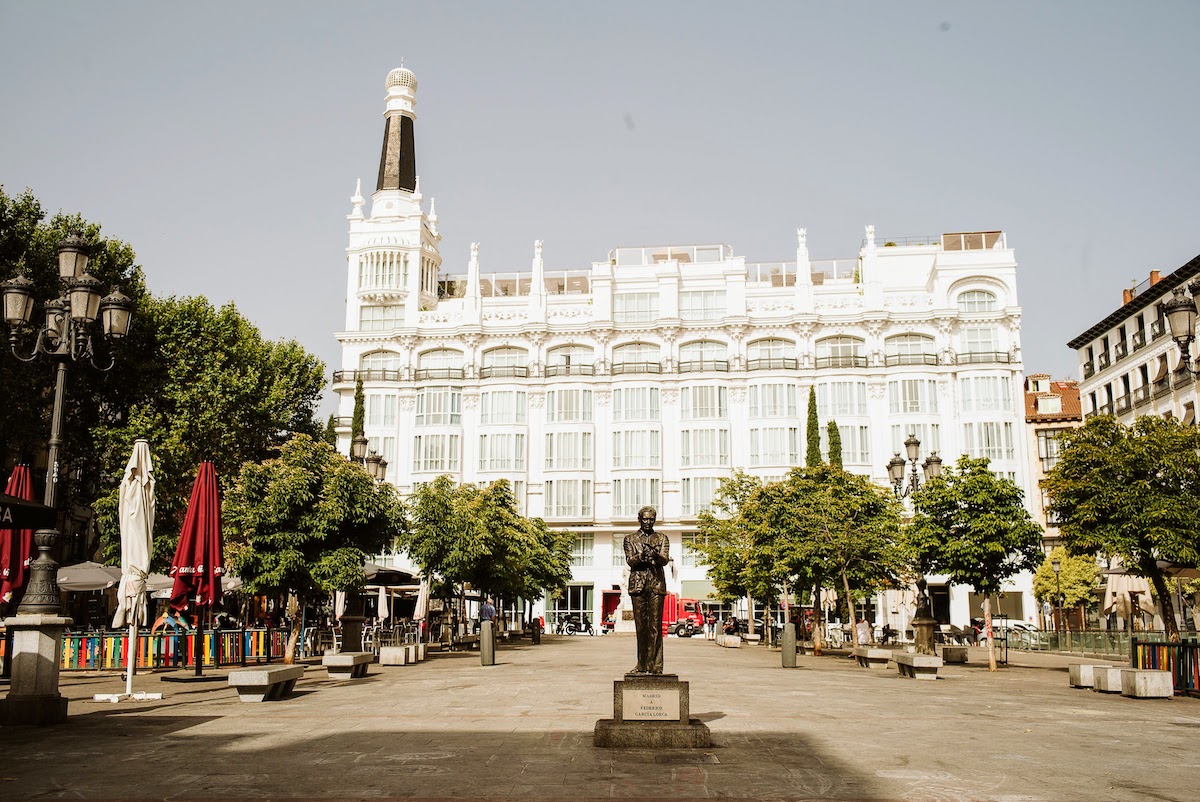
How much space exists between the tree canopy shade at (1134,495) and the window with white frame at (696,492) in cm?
3666

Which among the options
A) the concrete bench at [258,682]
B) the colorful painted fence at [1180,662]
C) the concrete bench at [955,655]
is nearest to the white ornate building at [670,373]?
the concrete bench at [955,655]

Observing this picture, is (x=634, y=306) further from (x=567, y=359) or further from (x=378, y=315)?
(x=378, y=315)

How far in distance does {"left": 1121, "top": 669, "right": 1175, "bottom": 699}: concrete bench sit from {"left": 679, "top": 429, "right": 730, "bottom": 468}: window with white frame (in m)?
46.3

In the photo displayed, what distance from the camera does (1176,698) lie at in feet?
56.1

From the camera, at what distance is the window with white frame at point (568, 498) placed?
6397cm

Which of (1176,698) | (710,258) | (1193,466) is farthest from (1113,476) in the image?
(710,258)

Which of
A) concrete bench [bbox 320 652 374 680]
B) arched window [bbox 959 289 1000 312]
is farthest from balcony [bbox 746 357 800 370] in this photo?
concrete bench [bbox 320 652 374 680]

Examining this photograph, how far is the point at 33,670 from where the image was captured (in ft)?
40.4

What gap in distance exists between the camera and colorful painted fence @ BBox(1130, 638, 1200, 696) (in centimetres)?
1712

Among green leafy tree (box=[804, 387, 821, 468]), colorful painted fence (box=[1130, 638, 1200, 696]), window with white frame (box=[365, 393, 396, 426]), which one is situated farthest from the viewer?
window with white frame (box=[365, 393, 396, 426])

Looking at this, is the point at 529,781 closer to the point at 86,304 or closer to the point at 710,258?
the point at 86,304

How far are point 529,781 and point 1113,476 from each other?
2085 centimetres

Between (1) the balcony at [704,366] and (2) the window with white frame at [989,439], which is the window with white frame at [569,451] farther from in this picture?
(2) the window with white frame at [989,439]

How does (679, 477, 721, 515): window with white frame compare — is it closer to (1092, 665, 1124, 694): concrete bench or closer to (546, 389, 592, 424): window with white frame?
(546, 389, 592, 424): window with white frame
